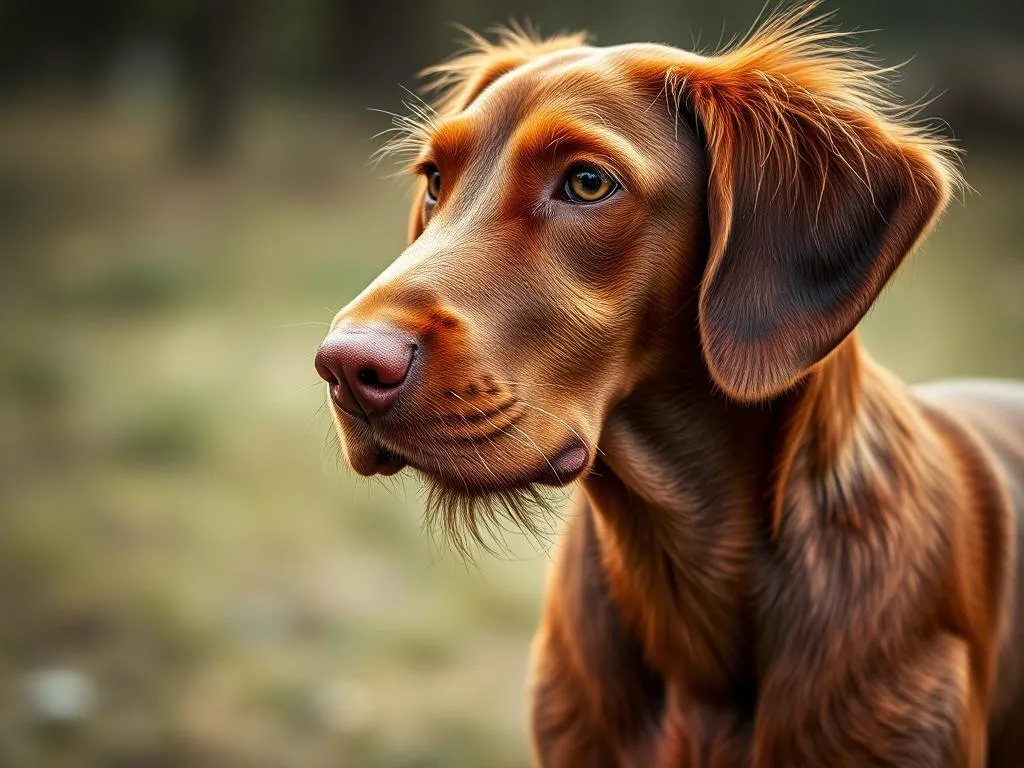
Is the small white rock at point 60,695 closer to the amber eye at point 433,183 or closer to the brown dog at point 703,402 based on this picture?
the brown dog at point 703,402

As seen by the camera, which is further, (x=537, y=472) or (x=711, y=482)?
(x=711, y=482)

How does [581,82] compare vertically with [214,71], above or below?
below

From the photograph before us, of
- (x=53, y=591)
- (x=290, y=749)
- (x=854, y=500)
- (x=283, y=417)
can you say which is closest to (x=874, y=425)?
(x=854, y=500)

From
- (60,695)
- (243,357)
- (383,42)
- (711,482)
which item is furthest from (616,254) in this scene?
(383,42)

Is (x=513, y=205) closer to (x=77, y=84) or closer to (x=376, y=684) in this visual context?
(x=376, y=684)

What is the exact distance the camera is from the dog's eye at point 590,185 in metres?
2.17

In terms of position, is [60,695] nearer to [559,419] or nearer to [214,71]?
[559,419]

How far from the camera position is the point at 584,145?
2164 mm

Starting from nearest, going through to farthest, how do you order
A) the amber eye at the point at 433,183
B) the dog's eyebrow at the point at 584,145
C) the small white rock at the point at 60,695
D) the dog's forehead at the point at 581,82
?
1. the dog's eyebrow at the point at 584,145
2. the dog's forehead at the point at 581,82
3. the amber eye at the point at 433,183
4. the small white rock at the point at 60,695

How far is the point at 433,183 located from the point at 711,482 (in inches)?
36.5

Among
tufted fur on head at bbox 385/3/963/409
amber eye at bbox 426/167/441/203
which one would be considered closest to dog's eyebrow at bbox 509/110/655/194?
tufted fur on head at bbox 385/3/963/409

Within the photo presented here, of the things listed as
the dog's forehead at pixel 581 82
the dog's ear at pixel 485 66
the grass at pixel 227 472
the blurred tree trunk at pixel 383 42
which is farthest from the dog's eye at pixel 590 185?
the blurred tree trunk at pixel 383 42

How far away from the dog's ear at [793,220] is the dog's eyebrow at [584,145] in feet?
0.56

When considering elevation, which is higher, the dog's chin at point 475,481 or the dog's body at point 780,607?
the dog's chin at point 475,481
